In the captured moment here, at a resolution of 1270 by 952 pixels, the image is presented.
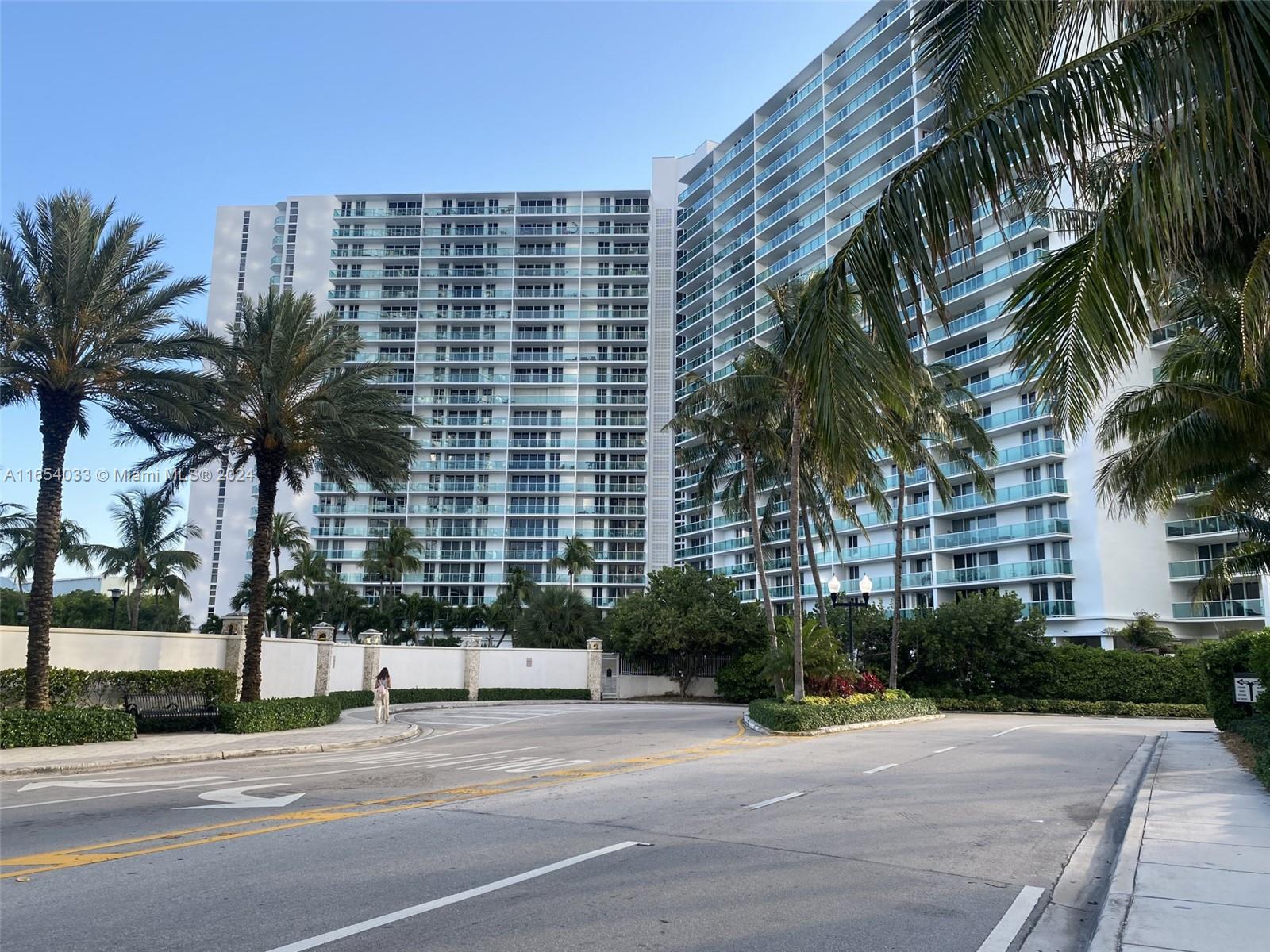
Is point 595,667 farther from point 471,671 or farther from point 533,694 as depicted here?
point 471,671

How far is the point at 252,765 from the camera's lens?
669 inches

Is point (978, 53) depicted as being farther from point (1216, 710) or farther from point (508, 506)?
point (508, 506)

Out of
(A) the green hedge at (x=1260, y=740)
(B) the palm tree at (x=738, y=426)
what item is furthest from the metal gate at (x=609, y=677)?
(A) the green hedge at (x=1260, y=740)

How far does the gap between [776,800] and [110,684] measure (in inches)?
705

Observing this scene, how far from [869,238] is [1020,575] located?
5593cm

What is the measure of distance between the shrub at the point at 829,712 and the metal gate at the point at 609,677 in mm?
23928

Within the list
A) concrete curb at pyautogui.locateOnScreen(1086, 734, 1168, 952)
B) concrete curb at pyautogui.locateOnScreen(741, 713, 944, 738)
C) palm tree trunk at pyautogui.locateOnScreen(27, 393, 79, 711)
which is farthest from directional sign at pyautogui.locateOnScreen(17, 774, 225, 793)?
concrete curb at pyautogui.locateOnScreen(741, 713, 944, 738)

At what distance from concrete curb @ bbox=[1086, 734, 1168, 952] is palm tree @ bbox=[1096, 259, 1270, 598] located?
492 cm

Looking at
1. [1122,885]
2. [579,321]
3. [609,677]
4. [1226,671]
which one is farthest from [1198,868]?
[579,321]

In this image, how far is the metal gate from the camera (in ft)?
174

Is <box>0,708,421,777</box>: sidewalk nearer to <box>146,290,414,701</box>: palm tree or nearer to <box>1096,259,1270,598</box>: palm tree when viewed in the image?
<box>146,290,414,701</box>: palm tree

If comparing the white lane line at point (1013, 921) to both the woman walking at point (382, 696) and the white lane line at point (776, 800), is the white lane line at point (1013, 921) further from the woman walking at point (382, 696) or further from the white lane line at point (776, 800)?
the woman walking at point (382, 696)

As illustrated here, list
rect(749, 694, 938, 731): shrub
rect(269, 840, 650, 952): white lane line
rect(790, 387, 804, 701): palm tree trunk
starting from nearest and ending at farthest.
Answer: rect(269, 840, 650, 952): white lane line < rect(749, 694, 938, 731): shrub < rect(790, 387, 804, 701): palm tree trunk

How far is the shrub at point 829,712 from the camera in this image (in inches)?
970
